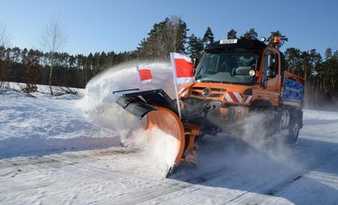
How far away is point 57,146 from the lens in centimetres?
669

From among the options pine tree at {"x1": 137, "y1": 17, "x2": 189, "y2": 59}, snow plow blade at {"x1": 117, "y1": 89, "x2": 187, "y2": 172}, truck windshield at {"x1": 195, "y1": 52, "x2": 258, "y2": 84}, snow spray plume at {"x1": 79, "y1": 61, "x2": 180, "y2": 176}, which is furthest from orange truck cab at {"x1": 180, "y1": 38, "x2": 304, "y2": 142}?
pine tree at {"x1": 137, "y1": 17, "x2": 189, "y2": 59}

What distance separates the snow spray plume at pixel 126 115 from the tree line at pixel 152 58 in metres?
2.22

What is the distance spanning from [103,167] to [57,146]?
5.58ft

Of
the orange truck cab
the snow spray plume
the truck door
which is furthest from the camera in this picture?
the truck door

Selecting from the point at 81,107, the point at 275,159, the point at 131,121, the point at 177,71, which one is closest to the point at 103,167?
the point at 177,71

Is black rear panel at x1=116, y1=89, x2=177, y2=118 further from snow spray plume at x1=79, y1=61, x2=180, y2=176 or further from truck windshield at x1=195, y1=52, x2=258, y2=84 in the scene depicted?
truck windshield at x1=195, y1=52, x2=258, y2=84

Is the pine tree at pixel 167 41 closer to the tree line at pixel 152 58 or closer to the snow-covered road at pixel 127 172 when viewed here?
the tree line at pixel 152 58

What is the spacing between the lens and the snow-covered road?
4.18 metres

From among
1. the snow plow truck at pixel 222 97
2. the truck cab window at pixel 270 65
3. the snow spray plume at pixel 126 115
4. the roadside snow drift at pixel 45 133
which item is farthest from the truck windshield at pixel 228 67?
the roadside snow drift at pixel 45 133

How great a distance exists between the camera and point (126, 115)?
7926mm

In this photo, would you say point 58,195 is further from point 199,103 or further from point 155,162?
point 199,103

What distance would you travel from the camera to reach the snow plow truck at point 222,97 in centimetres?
562

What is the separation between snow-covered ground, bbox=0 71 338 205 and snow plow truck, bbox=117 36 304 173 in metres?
0.60

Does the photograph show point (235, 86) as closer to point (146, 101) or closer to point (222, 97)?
point (222, 97)
